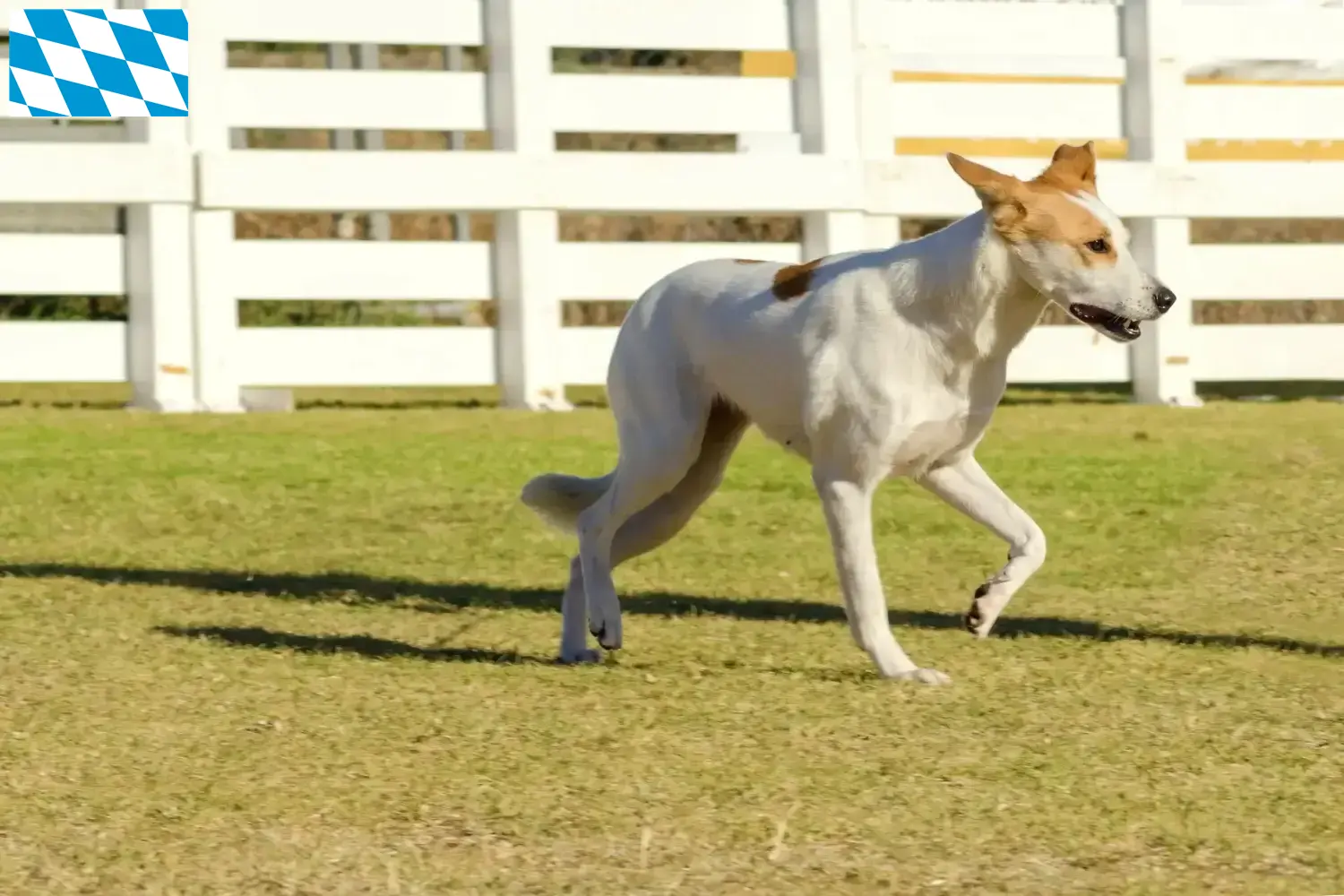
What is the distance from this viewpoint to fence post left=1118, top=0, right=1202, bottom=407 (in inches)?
488

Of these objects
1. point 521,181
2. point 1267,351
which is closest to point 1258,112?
point 1267,351

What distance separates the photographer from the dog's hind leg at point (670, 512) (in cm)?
562

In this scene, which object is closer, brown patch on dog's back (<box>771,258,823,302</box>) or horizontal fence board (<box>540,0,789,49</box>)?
brown patch on dog's back (<box>771,258,823,302</box>)

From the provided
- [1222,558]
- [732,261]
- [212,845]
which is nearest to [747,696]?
[732,261]

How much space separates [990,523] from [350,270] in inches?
254

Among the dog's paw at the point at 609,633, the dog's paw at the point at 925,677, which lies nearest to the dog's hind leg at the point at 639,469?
the dog's paw at the point at 609,633

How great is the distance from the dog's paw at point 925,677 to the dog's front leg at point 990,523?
30 centimetres

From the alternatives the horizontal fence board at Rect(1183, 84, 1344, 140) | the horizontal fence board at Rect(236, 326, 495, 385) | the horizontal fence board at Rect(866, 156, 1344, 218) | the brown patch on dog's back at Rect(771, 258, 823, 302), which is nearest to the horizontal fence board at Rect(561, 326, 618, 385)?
the horizontal fence board at Rect(236, 326, 495, 385)

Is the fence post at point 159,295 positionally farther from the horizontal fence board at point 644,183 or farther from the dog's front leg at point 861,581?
the dog's front leg at point 861,581

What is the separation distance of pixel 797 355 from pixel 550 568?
7.93ft

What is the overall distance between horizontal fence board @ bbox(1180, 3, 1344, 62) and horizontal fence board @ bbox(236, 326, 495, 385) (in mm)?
4566

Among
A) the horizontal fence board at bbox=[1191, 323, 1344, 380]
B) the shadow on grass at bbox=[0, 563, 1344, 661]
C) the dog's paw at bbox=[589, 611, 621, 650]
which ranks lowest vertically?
the shadow on grass at bbox=[0, 563, 1344, 661]

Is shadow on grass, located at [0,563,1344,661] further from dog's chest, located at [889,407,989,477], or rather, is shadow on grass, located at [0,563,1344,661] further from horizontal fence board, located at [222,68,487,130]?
horizontal fence board, located at [222,68,487,130]

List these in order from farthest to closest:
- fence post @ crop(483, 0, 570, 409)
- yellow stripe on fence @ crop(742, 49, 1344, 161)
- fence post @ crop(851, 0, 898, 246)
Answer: yellow stripe on fence @ crop(742, 49, 1344, 161)
fence post @ crop(851, 0, 898, 246)
fence post @ crop(483, 0, 570, 409)
